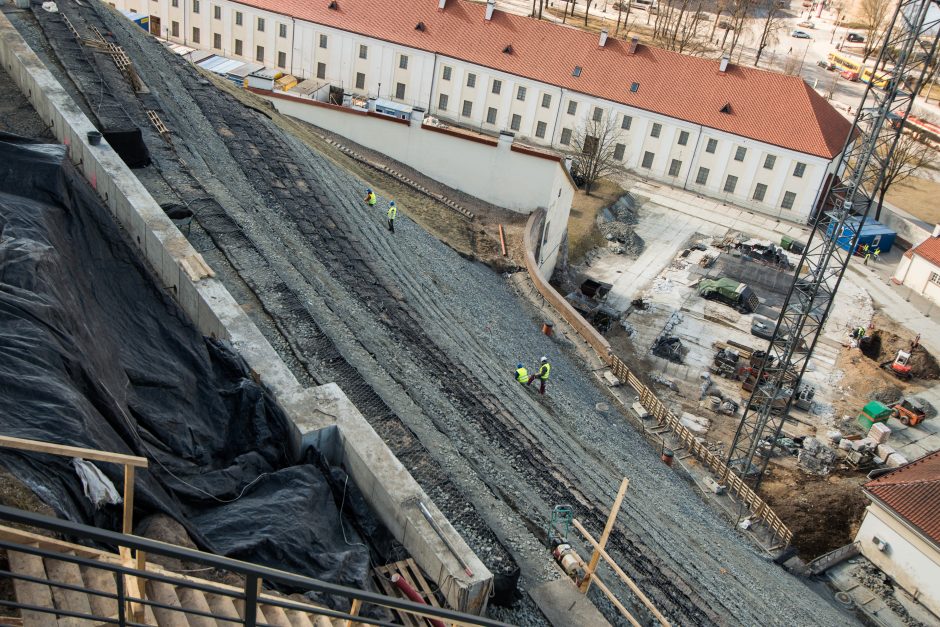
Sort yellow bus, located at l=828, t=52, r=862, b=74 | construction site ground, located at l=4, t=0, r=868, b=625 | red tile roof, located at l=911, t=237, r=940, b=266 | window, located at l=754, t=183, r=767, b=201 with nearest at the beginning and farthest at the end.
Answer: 1. construction site ground, located at l=4, t=0, r=868, b=625
2. red tile roof, located at l=911, t=237, r=940, b=266
3. window, located at l=754, t=183, r=767, b=201
4. yellow bus, located at l=828, t=52, r=862, b=74

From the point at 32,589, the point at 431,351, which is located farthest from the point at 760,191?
the point at 32,589

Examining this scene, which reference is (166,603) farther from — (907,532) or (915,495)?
(915,495)

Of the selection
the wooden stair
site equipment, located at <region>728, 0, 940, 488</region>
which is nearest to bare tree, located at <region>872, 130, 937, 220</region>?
site equipment, located at <region>728, 0, 940, 488</region>

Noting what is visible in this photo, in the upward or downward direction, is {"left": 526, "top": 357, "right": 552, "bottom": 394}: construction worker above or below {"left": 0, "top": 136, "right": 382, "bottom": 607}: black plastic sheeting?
below

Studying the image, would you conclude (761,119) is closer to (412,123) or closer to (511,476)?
(412,123)

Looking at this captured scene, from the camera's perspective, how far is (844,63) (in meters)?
88.4

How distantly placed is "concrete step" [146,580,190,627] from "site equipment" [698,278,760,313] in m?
36.7

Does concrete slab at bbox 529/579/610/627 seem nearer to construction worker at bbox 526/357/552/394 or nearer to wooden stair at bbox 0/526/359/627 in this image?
wooden stair at bbox 0/526/359/627

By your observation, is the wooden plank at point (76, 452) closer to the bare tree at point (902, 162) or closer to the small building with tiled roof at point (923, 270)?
the small building with tiled roof at point (923, 270)

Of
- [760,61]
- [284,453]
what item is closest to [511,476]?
[284,453]

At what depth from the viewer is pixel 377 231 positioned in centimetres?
3142

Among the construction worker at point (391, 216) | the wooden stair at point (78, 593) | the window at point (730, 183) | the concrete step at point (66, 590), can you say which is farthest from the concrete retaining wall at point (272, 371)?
the window at point (730, 183)

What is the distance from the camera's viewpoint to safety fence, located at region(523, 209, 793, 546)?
26.6 metres

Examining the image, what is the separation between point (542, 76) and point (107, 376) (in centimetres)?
4758
